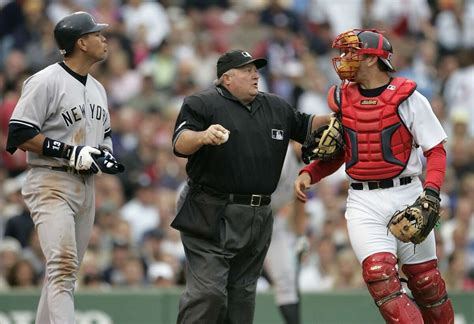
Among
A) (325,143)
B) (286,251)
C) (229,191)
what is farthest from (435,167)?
(286,251)

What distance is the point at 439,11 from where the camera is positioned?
18.0 m

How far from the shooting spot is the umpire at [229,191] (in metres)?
8.64

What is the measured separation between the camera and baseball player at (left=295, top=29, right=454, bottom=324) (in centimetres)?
827

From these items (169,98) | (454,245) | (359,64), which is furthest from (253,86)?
(169,98)

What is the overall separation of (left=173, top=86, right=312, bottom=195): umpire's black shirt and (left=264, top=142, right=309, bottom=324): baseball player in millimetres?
2348

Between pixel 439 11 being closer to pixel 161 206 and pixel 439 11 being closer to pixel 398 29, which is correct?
pixel 398 29

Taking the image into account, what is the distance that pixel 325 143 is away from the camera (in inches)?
335

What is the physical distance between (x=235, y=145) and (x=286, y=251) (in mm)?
3083

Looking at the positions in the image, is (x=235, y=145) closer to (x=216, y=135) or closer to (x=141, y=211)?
(x=216, y=135)

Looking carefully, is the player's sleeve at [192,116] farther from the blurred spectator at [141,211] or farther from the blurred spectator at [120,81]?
the blurred spectator at [120,81]

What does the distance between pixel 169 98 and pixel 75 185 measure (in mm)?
8165

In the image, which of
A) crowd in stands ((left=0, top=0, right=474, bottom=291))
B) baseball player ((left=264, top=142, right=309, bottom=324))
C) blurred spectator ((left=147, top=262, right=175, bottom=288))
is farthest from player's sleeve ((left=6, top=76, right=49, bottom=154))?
blurred spectator ((left=147, top=262, right=175, bottom=288))

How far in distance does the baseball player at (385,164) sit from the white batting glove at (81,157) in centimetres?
178

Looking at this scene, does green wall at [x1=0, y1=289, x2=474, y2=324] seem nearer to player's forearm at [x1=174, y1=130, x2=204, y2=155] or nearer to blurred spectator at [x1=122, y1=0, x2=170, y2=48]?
player's forearm at [x1=174, y1=130, x2=204, y2=155]
